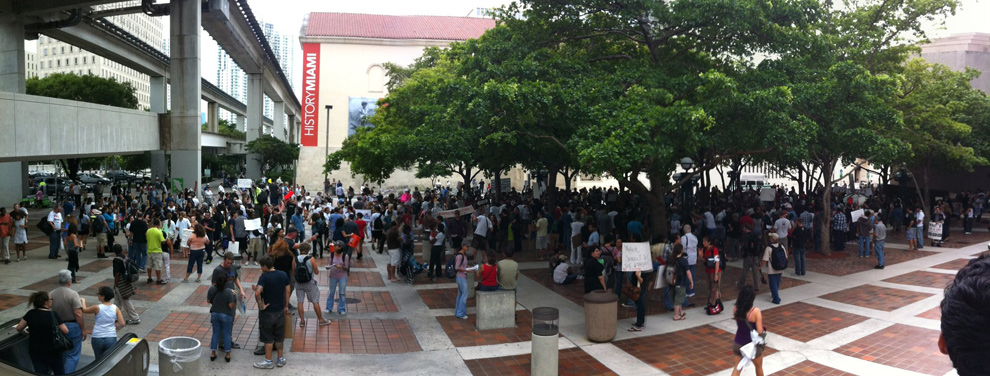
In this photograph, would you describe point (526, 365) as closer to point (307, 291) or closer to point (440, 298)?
point (307, 291)

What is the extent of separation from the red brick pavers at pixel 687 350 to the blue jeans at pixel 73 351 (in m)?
7.84

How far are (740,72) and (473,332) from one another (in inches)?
387

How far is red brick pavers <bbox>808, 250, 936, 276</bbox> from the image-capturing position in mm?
17188

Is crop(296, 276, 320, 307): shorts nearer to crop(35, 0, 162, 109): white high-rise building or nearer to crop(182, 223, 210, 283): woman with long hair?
crop(182, 223, 210, 283): woman with long hair

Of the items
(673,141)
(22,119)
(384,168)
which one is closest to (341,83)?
(384,168)

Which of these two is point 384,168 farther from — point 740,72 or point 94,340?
point 94,340

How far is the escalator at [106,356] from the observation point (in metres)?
6.71

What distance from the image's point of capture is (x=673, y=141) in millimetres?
13711

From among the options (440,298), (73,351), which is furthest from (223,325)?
(440,298)

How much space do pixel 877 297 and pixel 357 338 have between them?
447 inches

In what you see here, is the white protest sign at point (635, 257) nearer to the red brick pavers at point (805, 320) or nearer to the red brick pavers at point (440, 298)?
the red brick pavers at point (805, 320)

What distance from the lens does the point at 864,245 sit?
19438 millimetres

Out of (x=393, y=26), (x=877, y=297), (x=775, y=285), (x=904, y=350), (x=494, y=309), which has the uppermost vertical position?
(x=393, y=26)

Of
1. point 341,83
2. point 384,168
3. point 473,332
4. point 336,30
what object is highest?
point 336,30
